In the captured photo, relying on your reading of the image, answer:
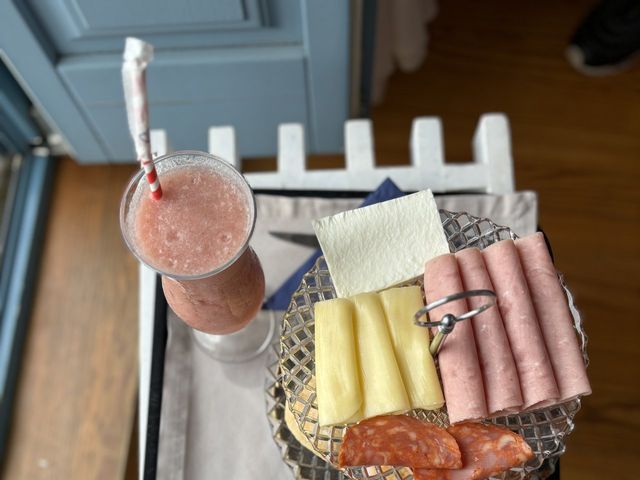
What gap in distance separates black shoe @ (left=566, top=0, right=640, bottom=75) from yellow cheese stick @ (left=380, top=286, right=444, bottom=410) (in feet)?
3.29

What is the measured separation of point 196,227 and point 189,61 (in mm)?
472

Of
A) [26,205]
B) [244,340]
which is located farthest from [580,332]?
[26,205]

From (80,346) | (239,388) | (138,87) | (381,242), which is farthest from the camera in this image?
(80,346)

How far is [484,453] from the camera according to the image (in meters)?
0.51

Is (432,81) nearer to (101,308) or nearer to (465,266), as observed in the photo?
(101,308)

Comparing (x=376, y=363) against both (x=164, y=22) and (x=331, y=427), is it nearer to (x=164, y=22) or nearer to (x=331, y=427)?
(x=331, y=427)

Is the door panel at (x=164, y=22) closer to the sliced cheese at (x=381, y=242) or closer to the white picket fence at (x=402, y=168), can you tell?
the white picket fence at (x=402, y=168)

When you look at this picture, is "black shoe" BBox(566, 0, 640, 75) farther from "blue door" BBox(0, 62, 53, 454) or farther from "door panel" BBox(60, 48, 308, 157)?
"blue door" BBox(0, 62, 53, 454)

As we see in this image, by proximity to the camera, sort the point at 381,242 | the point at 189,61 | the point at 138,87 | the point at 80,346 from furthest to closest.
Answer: the point at 80,346 → the point at 189,61 → the point at 381,242 → the point at 138,87

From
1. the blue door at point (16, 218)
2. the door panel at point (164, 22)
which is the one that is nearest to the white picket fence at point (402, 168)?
the door panel at point (164, 22)

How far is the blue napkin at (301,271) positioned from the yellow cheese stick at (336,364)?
18 cm

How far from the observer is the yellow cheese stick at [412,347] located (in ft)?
1.63

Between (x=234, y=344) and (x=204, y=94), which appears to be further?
(x=204, y=94)

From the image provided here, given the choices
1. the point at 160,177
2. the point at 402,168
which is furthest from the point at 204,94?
the point at 160,177
